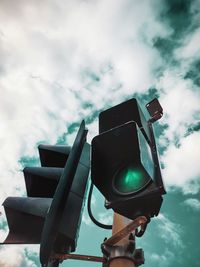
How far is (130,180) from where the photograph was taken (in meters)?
2.03

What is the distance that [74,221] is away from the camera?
203 cm

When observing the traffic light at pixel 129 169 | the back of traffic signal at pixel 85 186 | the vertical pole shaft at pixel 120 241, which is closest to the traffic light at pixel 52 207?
the back of traffic signal at pixel 85 186

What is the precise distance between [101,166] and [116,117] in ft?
1.74

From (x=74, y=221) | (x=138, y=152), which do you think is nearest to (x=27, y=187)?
(x=74, y=221)

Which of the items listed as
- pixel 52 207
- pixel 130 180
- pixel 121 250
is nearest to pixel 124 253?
pixel 121 250

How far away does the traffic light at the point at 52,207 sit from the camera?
5.92 ft

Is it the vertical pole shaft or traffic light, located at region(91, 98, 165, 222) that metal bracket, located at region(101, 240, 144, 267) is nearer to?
the vertical pole shaft

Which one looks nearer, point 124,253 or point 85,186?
point 124,253

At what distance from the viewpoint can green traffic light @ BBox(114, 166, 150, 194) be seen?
1.94m

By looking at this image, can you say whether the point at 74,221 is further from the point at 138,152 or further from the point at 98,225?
the point at 138,152

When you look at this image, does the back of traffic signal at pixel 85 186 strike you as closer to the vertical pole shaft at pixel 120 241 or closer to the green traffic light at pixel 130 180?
the green traffic light at pixel 130 180

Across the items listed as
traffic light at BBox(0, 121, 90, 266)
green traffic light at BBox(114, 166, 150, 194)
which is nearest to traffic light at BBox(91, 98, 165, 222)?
green traffic light at BBox(114, 166, 150, 194)

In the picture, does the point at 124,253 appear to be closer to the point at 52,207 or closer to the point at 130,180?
the point at 130,180

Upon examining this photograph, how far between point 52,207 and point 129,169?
2.09 feet
